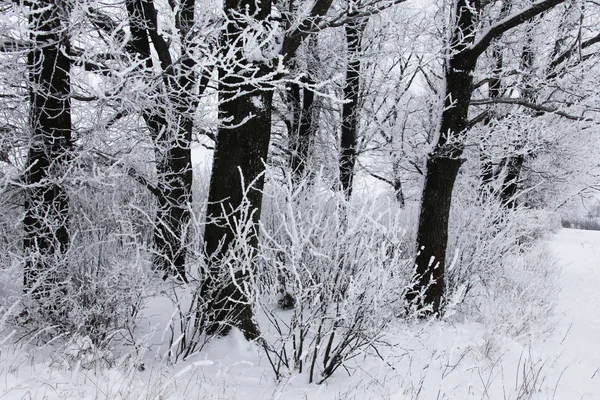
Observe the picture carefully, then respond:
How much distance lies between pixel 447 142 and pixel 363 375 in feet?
9.90

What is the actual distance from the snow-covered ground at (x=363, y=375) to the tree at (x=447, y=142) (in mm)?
1029

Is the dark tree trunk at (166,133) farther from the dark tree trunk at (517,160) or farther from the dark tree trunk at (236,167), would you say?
the dark tree trunk at (517,160)

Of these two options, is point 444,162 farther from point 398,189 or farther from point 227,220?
point 398,189

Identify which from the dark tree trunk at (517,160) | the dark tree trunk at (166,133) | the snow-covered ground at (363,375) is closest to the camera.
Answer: the snow-covered ground at (363,375)

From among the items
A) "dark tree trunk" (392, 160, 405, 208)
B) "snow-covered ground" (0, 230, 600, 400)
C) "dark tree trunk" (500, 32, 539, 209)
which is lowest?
"snow-covered ground" (0, 230, 600, 400)

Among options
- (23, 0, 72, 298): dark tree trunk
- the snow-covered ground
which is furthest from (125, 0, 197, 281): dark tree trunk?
the snow-covered ground

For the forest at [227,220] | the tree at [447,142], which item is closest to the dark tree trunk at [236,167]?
the forest at [227,220]

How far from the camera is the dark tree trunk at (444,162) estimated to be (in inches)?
229

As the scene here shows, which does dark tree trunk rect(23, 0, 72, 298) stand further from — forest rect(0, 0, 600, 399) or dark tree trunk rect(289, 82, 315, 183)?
dark tree trunk rect(289, 82, 315, 183)

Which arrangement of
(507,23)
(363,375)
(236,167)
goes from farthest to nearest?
(507,23) < (236,167) < (363,375)

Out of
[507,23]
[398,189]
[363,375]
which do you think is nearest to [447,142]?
[507,23]

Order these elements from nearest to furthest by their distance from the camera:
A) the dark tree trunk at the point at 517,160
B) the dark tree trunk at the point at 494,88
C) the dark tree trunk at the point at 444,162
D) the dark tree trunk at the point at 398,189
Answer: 1. the dark tree trunk at the point at 444,162
2. the dark tree trunk at the point at 494,88
3. the dark tree trunk at the point at 517,160
4. the dark tree trunk at the point at 398,189

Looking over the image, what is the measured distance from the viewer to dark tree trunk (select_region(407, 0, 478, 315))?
5805 mm

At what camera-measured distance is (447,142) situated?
18.3 feet
